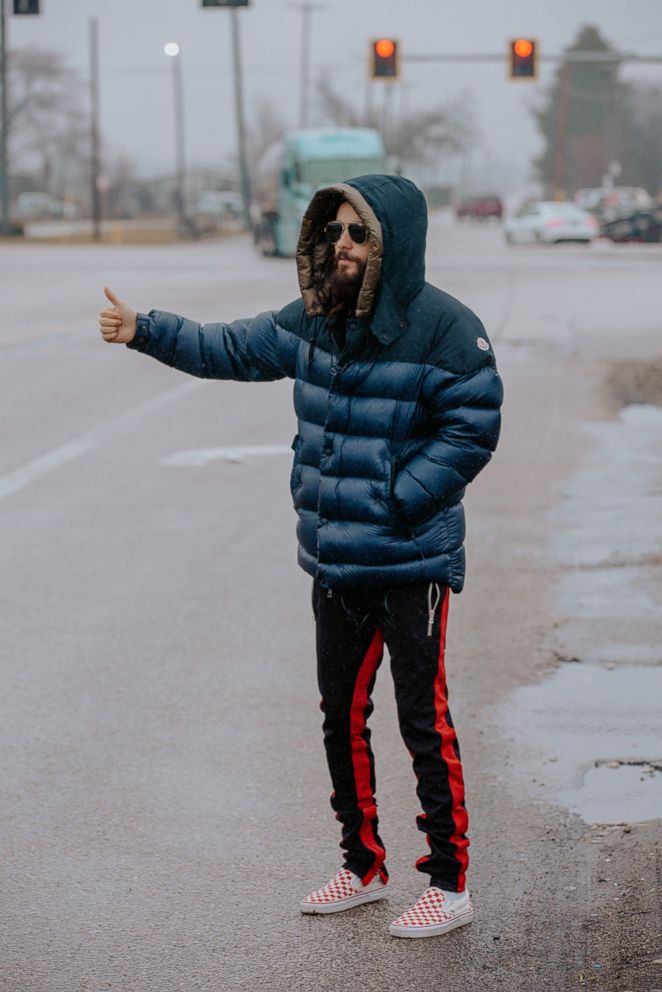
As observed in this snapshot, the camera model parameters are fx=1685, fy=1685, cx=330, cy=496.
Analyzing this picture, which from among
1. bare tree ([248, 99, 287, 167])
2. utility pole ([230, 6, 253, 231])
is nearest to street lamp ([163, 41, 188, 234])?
utility pole ([230, 6, 253, 231])

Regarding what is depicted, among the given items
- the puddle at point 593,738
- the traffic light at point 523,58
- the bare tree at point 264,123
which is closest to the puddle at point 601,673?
the puddle at point 593,738

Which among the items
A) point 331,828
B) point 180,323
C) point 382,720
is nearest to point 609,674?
point 382,720

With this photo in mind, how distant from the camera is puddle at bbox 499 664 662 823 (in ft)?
16.6

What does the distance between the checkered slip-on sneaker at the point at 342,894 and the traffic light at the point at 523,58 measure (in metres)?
39.6

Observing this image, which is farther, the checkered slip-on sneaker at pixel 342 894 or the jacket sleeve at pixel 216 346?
the jacket sleeve at pixel 216 346

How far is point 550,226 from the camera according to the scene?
177 feet

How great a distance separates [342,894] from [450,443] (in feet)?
3.84

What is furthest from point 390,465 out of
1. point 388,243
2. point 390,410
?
point 388,243

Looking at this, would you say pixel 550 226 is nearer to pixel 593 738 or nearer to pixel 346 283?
pixel 593 738

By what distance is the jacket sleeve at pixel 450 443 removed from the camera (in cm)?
394

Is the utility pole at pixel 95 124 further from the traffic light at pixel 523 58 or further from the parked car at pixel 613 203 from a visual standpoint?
the traffic light at pixel 523 58

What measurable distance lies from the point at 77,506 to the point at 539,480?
303cm

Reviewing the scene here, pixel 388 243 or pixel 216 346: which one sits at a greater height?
pixel 388 243

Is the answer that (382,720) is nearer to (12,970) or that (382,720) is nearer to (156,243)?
(12,970)
